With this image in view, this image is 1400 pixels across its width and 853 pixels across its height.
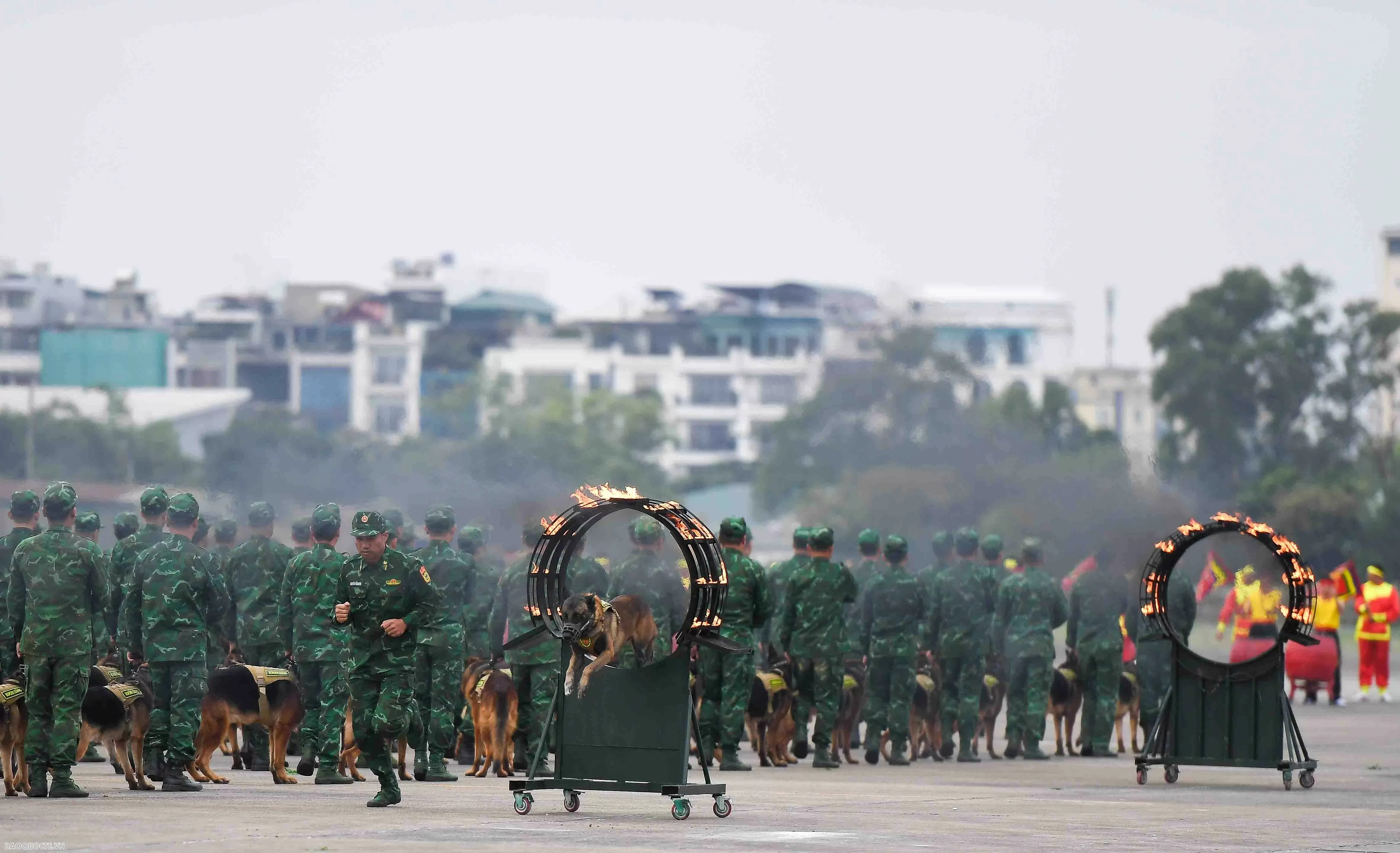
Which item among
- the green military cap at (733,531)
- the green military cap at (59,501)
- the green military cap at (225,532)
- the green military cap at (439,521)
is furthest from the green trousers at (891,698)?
the green military cap at (59,501)

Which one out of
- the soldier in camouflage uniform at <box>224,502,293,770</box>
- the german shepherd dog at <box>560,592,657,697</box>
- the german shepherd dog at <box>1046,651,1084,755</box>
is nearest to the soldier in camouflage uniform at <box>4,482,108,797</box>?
the soldier in camouflage uniform at <box>224,502,293,770</box>

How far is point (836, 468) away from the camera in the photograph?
4129 inches

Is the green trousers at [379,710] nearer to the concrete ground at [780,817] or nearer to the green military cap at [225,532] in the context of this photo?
the concrete ground at [780,817]

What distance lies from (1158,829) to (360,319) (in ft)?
426

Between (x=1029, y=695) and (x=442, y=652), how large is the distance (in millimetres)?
6407

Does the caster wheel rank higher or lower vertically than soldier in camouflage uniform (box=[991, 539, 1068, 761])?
lower

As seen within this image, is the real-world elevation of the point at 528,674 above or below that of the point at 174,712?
above

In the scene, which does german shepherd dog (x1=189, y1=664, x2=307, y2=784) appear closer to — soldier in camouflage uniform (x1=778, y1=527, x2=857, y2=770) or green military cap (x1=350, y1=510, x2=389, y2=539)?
green military cap (x1=350, y1=510, x2=389, y2=539)

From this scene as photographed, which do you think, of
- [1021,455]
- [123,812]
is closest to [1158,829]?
[123,812]

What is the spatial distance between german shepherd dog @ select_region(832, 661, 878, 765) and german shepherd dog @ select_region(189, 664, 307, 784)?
18.6ft

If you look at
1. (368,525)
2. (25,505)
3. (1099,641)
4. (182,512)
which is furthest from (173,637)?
(1099,641)

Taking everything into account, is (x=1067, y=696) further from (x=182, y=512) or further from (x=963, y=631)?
(x=182, y=512)

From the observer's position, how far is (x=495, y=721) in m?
19.8

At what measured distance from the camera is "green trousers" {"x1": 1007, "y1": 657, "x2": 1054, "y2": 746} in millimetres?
23328
